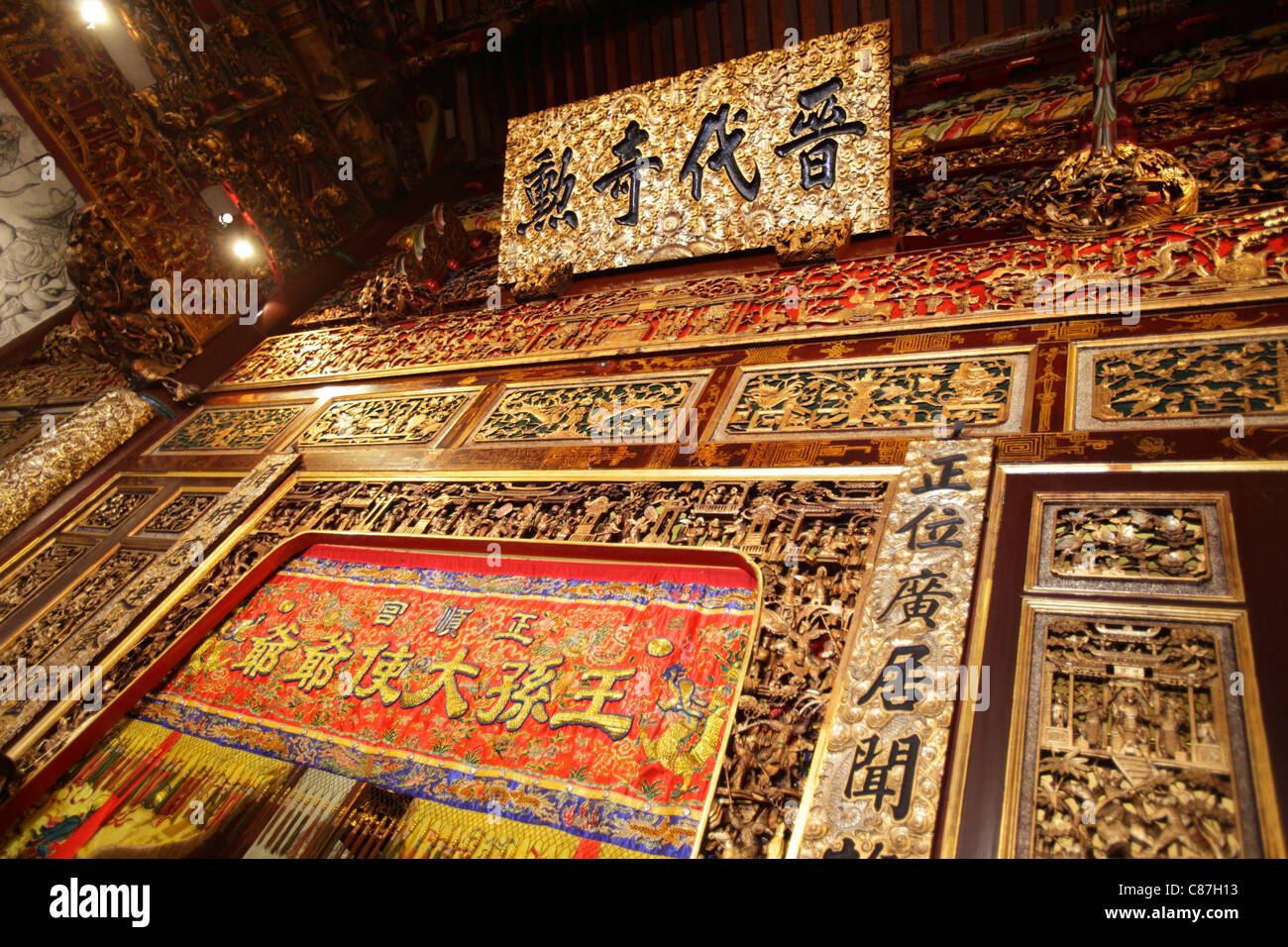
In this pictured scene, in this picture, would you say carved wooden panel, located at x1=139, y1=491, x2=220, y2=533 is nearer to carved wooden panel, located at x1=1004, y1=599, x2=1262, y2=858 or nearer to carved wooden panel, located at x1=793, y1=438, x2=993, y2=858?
carved wooden panel, located at x1=793, y1=438, x2=993, y2=858

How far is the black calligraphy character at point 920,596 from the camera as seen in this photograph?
5.72 feet

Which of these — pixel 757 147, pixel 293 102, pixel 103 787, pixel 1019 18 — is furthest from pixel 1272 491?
pixel 293 102

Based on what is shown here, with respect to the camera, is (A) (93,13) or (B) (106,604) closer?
(B) (106,604)

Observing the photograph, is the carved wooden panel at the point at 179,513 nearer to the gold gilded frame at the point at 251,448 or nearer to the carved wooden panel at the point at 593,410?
the gold gilded frame at the point at 251,448

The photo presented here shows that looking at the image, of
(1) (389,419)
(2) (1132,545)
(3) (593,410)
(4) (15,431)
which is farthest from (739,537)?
(4) (15,431)

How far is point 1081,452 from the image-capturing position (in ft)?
6.63

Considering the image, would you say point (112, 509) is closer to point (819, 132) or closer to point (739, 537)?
point (739, 537)

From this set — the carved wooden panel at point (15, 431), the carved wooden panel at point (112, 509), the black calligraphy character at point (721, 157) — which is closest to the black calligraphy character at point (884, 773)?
the black calligraphy character at point (721, 157)

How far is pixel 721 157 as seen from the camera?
401 cm

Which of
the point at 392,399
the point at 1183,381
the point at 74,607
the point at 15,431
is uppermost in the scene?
the point at 1183,381

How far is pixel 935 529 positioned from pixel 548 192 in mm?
3498

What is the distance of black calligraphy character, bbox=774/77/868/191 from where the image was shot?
3.68m

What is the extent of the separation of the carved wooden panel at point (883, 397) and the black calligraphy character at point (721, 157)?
57.3 inches

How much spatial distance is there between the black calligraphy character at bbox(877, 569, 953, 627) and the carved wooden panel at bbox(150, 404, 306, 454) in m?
3.49
